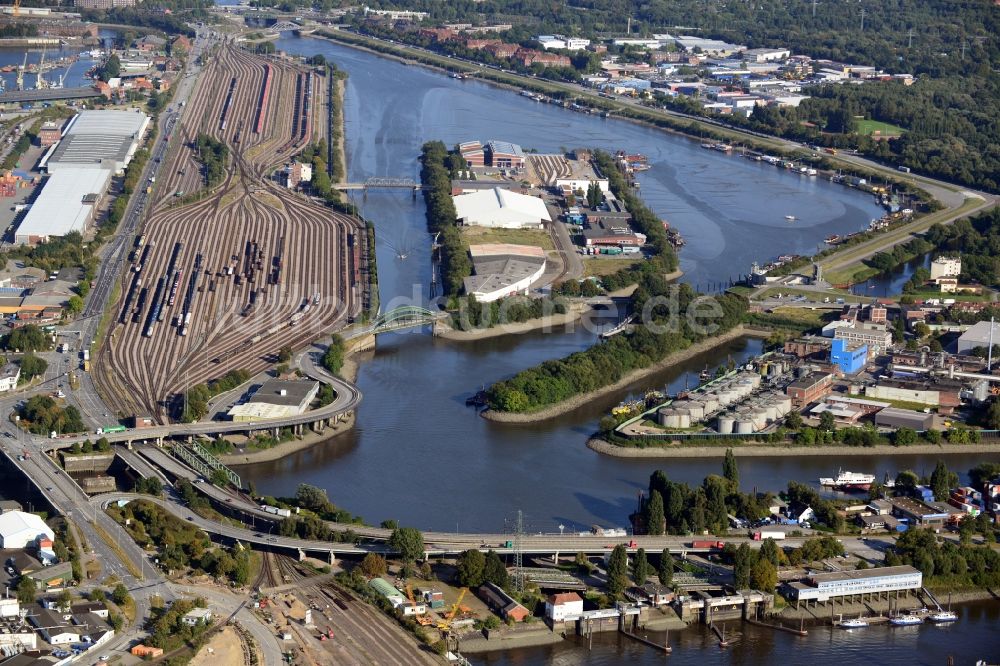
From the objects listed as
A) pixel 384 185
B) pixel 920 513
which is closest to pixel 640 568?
pixel 920 513

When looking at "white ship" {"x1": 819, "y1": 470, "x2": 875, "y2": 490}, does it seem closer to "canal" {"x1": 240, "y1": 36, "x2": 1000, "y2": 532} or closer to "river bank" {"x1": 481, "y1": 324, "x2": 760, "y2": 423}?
"canal" {"x1": 240, "y1": 36, "x2": 1000, "y2": 532}

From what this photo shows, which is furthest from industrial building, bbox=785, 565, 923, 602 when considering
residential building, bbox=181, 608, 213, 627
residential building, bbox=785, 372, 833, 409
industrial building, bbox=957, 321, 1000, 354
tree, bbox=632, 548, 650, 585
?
industrial building, bbox=957, 321, 1000, 354

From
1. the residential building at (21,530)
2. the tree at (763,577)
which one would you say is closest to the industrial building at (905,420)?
the tree at (763,577)

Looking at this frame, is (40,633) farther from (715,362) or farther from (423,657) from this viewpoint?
(715,362)

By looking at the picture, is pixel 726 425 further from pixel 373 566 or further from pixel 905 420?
pixel 373 566

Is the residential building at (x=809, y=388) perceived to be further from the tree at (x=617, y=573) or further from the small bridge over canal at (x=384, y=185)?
the small bridge over canal at (x=384, y=185)
